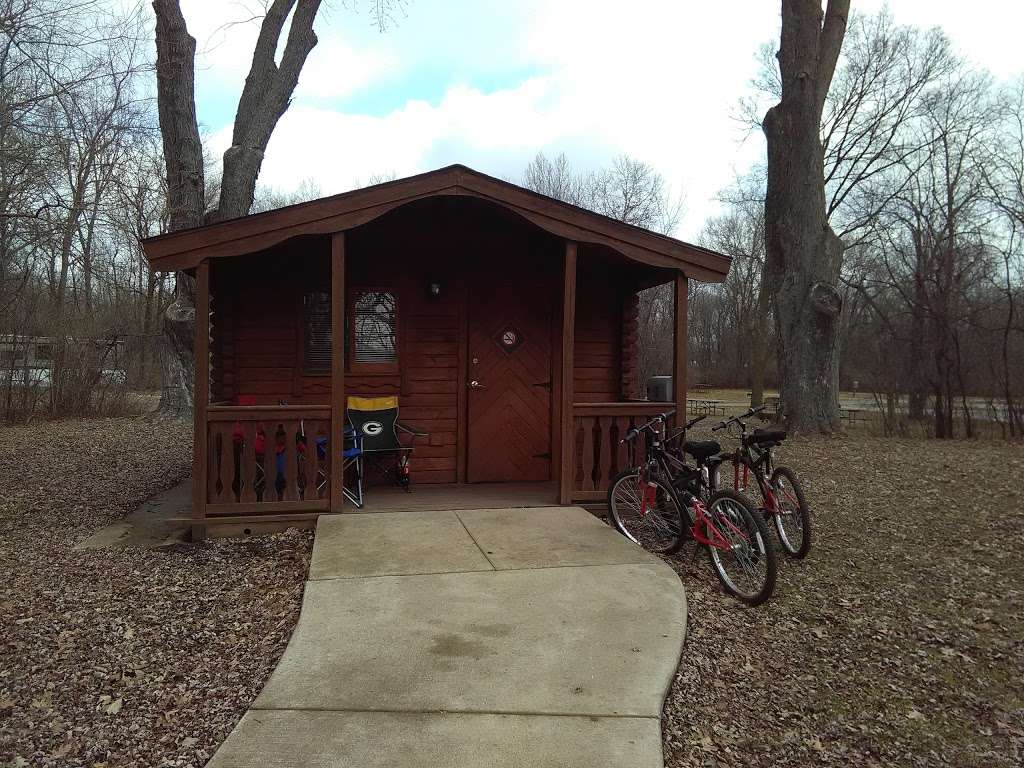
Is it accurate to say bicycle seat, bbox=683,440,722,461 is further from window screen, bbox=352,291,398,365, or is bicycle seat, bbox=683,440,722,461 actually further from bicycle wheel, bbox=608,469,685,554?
window screen, bbox=352,291,398,365

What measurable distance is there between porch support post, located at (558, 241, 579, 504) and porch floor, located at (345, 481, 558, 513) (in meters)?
0.24

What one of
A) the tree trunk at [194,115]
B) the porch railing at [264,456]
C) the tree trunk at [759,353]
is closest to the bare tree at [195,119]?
the tree trunk at [194,115]

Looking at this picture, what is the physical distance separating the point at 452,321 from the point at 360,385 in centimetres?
105

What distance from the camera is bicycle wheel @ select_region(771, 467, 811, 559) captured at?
16.0 feet

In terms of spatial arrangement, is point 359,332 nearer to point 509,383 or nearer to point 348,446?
point 348,446

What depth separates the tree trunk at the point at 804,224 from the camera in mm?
12109

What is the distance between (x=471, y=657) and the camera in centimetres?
306

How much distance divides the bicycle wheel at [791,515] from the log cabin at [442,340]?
3.66ft

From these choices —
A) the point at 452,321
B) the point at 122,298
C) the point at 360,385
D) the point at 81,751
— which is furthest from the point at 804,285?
the point at 122,298

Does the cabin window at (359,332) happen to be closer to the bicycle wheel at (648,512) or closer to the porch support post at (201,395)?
the porch support post at (201,395)

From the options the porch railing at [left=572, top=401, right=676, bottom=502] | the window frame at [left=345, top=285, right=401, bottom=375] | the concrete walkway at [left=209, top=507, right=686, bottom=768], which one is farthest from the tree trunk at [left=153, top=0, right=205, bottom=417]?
the concrete walkway at [left=209, top=507, right=686, bottom=768]

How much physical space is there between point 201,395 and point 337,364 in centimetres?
99

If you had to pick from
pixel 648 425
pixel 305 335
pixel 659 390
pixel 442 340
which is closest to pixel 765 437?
pixel 648 425

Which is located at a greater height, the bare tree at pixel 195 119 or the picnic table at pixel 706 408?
the bare tree at pixel 195 119
